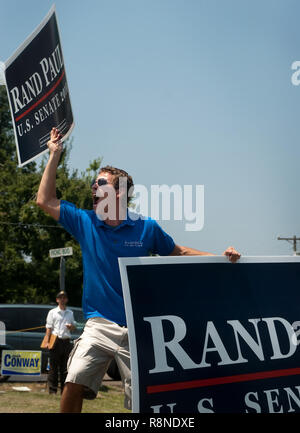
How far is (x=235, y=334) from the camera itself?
3285 mm

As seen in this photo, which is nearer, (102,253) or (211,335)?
(211,335)

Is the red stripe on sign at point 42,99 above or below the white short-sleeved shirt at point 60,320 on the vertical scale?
above

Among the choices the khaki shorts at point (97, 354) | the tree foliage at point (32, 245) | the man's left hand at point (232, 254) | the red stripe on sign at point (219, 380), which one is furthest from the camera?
the tree foliage at point (32, 245)

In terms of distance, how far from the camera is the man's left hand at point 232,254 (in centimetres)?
338

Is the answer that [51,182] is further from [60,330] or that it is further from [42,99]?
[60,330]

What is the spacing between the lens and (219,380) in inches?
126

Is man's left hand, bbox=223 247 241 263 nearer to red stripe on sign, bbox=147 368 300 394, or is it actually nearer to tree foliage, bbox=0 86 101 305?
red stripe on sign, bbox=147 368 300 394

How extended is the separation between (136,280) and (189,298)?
0.97ft

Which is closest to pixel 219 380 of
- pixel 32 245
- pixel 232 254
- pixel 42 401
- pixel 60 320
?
pixel 232 254

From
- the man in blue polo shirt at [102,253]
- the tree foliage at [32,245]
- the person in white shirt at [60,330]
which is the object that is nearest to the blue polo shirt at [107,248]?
the man in blue polo shirt at [102,253]

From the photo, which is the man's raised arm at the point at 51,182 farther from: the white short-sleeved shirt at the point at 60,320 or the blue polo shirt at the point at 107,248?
the white short-sleeved shirt at the point at 60,320

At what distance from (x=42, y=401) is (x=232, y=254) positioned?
648 centimetres

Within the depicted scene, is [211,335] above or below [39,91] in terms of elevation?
below
